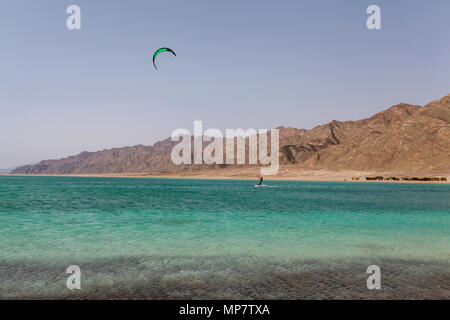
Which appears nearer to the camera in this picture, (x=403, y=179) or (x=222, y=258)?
(x=222, y=258)

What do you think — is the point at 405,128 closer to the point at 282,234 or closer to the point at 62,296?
the point at 282,234

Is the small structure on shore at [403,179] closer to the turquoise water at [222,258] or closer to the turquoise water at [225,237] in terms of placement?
the turquoise water at [225,237]

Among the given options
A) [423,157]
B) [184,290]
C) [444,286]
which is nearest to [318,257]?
[444,286]

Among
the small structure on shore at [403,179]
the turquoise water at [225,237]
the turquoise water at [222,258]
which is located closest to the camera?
the turquoise water at [222,258]

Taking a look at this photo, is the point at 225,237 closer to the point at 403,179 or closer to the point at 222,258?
the point at 222,258

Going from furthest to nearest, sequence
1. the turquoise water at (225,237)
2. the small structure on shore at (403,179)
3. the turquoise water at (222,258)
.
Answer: the small structure on shore at (403,179) → the turquoise water at (225,237) → the turquoise water at (222,258)

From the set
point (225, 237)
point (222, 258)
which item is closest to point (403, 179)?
point (225, 237)

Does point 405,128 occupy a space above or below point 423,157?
above

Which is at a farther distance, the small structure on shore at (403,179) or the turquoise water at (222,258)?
the small structure on shore at (403,179)

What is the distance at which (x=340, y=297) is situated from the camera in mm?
9203

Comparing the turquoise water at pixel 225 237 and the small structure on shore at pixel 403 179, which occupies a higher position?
the turquoise water at pixel 225 237

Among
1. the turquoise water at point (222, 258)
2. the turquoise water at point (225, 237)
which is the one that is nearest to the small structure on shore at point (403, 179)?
the turquoise water at point (225, 237)

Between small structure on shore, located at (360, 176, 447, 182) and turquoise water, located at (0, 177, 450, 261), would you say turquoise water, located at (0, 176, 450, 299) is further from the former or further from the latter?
small structure on shore, located at (360, 176, 447, 182)
